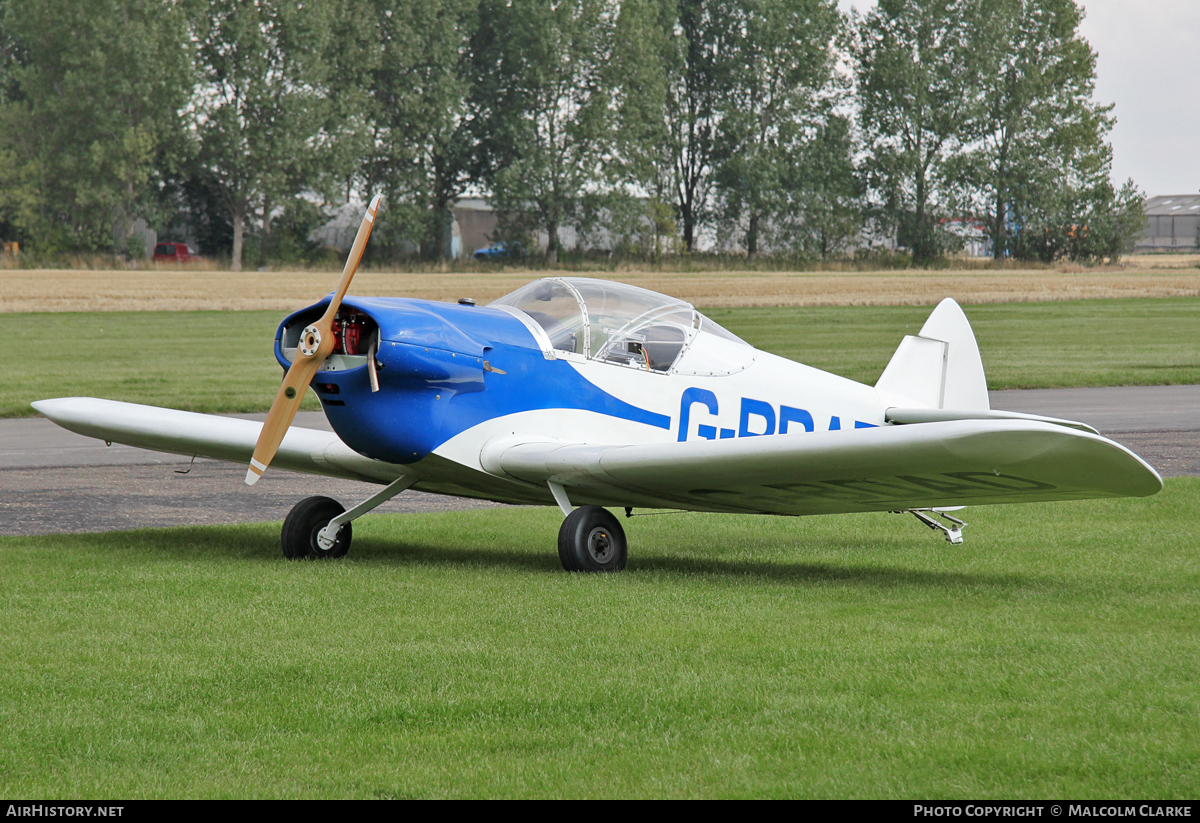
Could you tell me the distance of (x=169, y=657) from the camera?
5852 mm

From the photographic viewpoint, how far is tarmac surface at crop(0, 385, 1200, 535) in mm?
11258

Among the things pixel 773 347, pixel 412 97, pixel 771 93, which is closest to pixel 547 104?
pixel 412 97

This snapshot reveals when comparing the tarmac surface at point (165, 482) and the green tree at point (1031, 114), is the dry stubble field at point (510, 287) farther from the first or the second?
the tarmac surface at point (165, 482)

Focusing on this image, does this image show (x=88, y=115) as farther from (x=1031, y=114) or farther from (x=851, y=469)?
(x=851, y=469)

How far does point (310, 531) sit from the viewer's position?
29.7 ft

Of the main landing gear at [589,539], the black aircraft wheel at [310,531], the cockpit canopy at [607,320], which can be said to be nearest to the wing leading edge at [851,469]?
the main landing gear at [589,539]

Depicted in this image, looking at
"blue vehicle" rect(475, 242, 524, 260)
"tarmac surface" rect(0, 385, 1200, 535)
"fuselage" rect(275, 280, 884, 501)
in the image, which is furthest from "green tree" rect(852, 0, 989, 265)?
"fuselage" rect(275, 280, 884, 501)

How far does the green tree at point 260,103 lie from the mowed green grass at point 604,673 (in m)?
57.8

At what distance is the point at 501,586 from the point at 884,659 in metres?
2.74

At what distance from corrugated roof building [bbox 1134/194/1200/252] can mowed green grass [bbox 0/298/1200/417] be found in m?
51.7

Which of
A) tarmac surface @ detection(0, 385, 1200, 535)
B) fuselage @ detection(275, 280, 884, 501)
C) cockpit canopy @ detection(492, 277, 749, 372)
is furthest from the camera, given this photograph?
tarmac surface @ detection(0, 385, 1200, 535)

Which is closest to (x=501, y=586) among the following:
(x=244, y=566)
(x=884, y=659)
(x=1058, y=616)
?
(x=244, y=566)

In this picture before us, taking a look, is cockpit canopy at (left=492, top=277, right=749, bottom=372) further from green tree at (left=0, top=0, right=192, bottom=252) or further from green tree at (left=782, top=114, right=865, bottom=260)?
green tree at (left=782, top=114, right=865, bottom=260)
